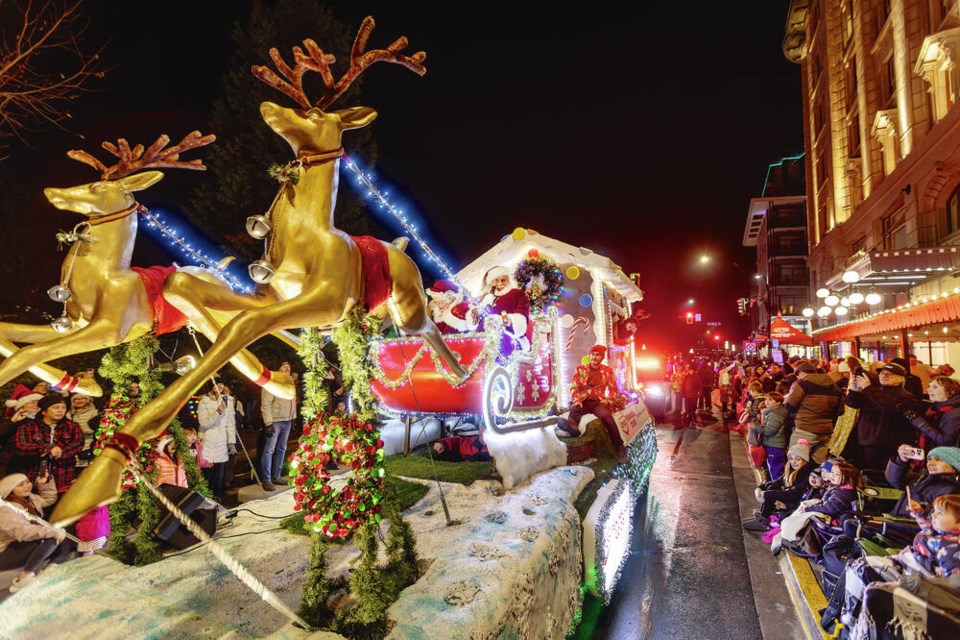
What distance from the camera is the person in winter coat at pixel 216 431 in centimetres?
664

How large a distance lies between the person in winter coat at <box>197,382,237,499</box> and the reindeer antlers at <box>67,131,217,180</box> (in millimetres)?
4054

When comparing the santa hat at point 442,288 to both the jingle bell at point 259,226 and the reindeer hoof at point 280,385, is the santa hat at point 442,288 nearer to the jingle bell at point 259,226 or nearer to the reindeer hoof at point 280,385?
the reindeer hoof at point 280,385

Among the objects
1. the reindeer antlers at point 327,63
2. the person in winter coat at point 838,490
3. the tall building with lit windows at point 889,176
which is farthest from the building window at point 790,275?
the reindeer antlers at point 327,63

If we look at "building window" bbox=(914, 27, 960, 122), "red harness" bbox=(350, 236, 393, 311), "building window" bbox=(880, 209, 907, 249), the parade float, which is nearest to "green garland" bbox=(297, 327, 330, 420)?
the parade float

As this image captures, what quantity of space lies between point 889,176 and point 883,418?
14.8 meters

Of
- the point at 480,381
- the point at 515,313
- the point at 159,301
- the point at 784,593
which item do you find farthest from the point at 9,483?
the point at 784,593

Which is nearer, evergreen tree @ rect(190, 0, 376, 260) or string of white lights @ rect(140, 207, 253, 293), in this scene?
string of white lights @ rect(140, 207, 253, 293)

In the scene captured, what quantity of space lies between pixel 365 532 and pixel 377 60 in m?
2.79

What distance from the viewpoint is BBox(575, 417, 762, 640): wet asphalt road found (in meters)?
4.21

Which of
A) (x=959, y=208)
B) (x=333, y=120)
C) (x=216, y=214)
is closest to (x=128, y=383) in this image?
(x=333, y=120)

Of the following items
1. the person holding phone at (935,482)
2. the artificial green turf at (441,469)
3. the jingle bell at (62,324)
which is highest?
the jingle bell at (62,324)

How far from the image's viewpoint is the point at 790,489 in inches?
230

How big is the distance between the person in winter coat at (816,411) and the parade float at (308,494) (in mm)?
4606

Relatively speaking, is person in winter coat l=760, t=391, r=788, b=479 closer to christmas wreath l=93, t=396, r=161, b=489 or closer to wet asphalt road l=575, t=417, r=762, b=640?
wet asphalt road l=575, t=417, r=762, b=640
